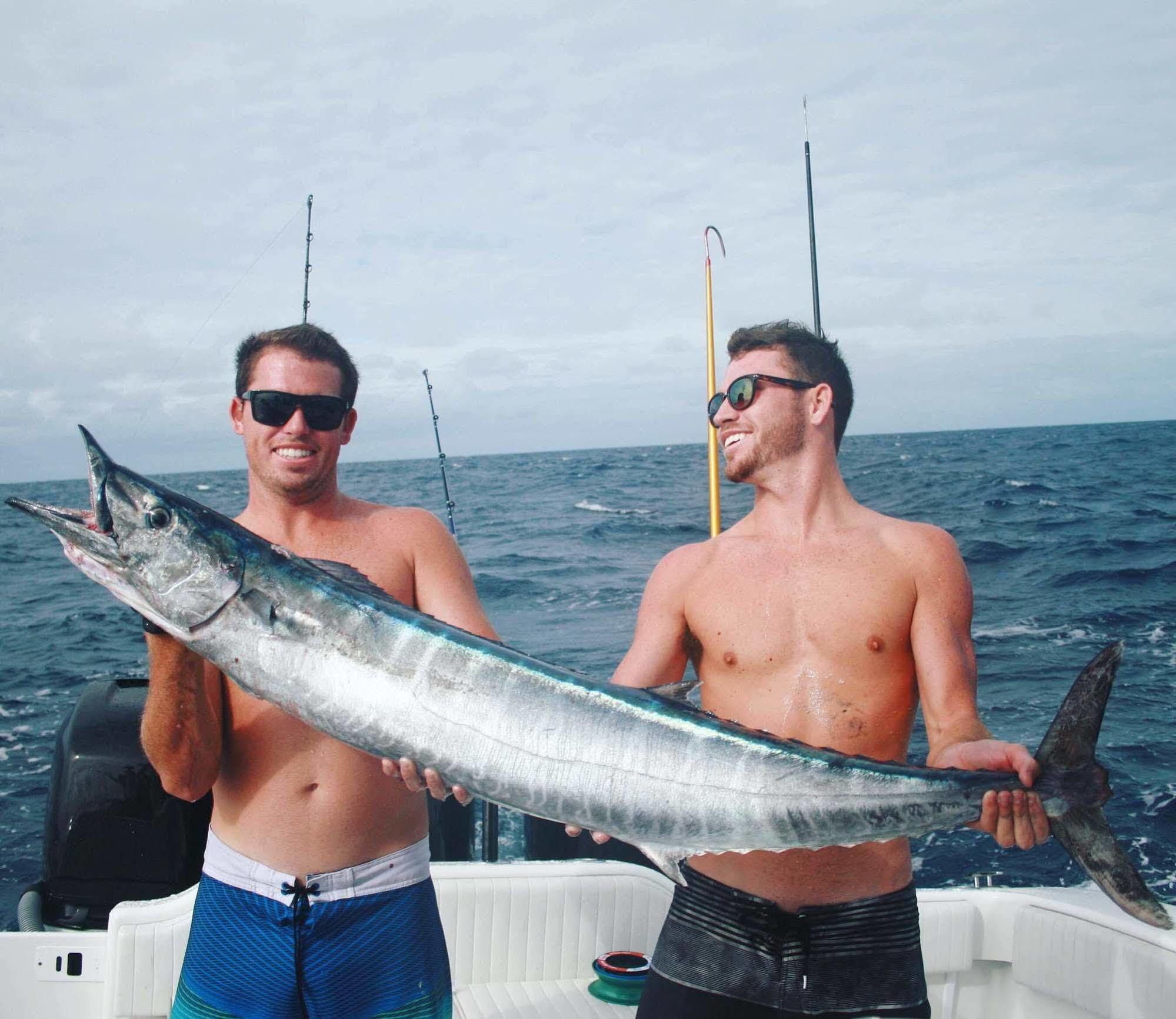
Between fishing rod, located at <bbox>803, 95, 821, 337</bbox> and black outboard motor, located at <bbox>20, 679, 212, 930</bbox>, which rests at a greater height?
fishing rod, located at <bbox>803, 95, 821, 337</bbox>

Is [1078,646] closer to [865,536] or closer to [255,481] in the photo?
[865,536]

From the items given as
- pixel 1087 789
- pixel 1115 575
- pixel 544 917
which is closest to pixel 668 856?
pixel 1087 789

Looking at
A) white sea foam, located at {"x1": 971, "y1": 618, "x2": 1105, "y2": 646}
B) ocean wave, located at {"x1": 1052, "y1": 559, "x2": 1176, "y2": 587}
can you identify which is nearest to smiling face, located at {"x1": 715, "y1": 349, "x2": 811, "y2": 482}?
white sea foam, located at {"x1": 971, "y1": 618, "x2": 1105, "y2": 646}

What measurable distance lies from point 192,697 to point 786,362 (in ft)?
7.02

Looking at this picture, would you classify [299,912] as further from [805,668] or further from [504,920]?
[504,920]

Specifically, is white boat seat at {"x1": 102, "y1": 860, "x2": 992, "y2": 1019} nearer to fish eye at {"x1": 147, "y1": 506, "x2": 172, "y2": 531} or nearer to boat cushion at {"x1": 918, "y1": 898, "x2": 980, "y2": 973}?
boat cushion at {"x1": 918, "y1": 898, "x2": 980, "y2": 973}

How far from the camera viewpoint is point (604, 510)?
34344mm

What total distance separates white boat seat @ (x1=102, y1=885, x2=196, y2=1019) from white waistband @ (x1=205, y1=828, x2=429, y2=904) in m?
1.34

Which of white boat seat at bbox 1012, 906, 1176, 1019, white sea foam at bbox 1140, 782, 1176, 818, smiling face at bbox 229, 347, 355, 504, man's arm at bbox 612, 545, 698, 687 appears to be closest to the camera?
smiling face at bbox 229, 347, 355, 504

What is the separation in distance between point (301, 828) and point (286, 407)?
1249mm

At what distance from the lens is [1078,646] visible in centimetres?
1337

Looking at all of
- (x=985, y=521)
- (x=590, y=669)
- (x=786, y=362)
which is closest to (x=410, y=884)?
(x=786, y=362)

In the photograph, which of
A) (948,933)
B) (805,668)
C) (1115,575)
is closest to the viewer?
(805,668)

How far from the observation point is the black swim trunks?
2.98 metres
